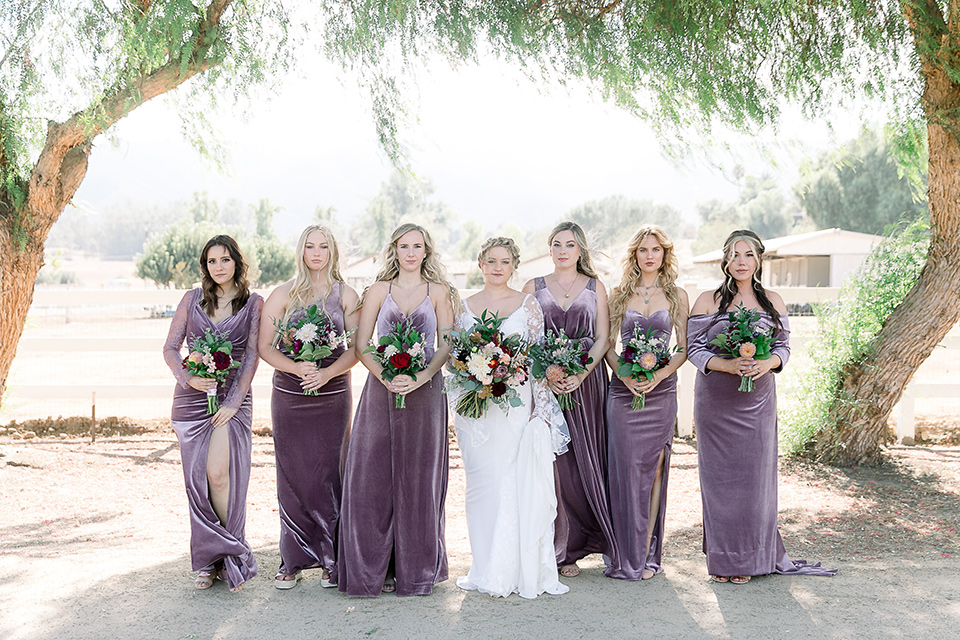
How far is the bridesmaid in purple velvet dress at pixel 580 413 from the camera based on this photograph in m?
4.54

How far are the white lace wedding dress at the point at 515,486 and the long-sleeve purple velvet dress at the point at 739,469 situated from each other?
2.87ft

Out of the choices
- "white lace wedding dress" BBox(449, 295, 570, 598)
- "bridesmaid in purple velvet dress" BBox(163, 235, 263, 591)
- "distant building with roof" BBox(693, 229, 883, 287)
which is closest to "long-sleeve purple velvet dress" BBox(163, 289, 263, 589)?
"bridesmaid in purple velvet dress" BBox(163, 235, 263, 591)

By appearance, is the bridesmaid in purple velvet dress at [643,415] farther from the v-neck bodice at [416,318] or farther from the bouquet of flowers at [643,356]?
the v-neck bodice at [416,318]

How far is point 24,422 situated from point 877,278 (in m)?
8.93

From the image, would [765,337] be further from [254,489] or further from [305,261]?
[254,489]

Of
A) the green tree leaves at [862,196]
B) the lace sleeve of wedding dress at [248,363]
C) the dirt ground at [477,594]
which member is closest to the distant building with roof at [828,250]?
the green tree leaves at [862,196]

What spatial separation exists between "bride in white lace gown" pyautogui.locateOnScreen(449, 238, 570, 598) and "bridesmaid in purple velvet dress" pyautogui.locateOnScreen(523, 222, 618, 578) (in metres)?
0.24

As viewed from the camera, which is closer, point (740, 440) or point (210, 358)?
point (210, 358)

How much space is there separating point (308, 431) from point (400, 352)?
2.67 ft

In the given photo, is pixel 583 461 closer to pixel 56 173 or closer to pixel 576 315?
pixel 576 315

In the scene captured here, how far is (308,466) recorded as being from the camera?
4363 mm

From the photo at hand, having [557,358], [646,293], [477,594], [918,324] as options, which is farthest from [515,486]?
[918,324]

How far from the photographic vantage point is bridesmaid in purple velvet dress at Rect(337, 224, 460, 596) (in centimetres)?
420

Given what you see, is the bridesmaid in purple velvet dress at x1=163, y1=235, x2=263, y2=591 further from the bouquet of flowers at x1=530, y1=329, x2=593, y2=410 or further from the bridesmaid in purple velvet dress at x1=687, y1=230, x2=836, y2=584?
the bridesmaid in purple velvet dress at x1=687, y1=230, x2=836, y2=584
